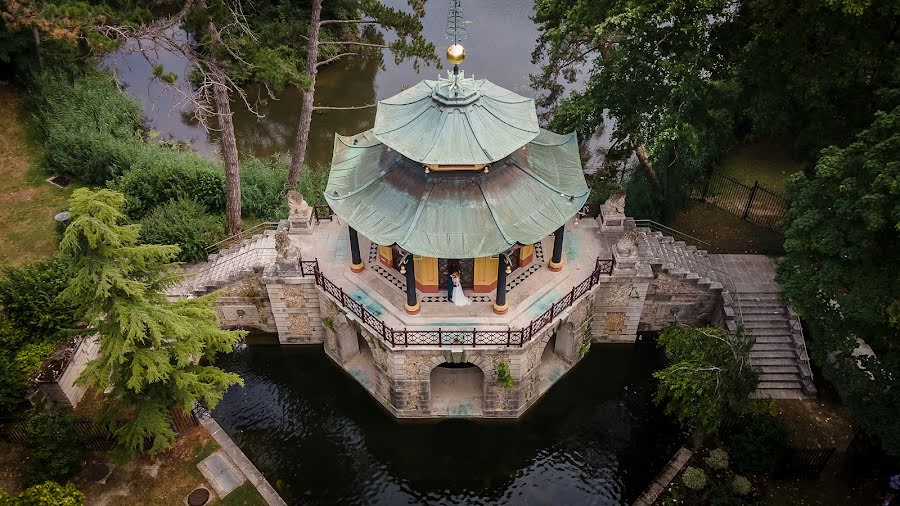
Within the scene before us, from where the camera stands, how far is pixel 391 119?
A: 21.6 meters

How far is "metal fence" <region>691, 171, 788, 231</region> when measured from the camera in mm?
29844

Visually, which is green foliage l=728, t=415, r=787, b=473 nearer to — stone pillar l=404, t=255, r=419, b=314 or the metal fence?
the metal fence

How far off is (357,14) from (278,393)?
28.9 m

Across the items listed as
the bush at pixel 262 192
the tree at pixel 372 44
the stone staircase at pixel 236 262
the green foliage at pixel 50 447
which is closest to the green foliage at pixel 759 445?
the stone staircase at pixel 236 262

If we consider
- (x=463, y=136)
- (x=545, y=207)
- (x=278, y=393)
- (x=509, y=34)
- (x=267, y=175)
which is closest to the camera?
(x=463, y=136)

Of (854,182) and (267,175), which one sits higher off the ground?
(854,182)

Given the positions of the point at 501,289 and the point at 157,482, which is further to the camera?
the point at 501,289

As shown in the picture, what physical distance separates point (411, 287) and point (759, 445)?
1312 cm

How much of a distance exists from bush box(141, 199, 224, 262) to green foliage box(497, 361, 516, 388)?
15.1 metres

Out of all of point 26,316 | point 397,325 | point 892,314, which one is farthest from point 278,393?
point 892,314

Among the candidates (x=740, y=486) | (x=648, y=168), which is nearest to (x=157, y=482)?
(x=740, y=486)

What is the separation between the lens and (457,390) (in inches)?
981

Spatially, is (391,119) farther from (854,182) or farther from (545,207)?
(854,182)

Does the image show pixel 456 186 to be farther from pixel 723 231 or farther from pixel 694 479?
pixel 723 231
